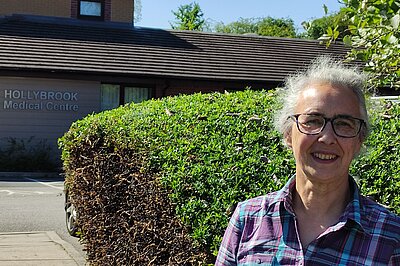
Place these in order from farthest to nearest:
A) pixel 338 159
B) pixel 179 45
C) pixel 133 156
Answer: pixel 179 45
pixel 133 156
pixel 338 159

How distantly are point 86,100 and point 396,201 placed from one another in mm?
19979

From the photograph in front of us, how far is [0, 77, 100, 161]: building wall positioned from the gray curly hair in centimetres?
1991

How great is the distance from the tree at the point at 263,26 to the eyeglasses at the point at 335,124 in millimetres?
64682

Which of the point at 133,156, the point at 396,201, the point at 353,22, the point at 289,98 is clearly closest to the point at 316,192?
the point at 289,98

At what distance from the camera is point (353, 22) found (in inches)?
195

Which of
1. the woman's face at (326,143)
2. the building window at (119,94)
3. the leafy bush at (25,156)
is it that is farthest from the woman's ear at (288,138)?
the building window at (119,94)

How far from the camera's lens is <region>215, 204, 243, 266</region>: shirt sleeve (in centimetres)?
290

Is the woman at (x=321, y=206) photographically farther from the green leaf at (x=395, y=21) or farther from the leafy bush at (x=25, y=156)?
the leafy bush at (x=25, y=156)

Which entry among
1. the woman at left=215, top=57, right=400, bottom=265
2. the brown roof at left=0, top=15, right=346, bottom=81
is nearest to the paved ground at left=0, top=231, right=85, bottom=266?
the woman at left=215, top=57, right=400, bottom=265

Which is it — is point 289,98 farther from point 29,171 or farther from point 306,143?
point 29,171

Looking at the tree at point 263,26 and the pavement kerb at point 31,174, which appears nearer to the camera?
the pavement kerb at point 31,174

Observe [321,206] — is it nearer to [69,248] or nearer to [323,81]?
[323,81]

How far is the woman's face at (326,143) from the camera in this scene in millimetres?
2754

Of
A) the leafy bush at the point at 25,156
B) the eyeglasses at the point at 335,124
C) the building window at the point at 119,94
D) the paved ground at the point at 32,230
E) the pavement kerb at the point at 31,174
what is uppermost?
the eyeglasses at the point at 335,124
